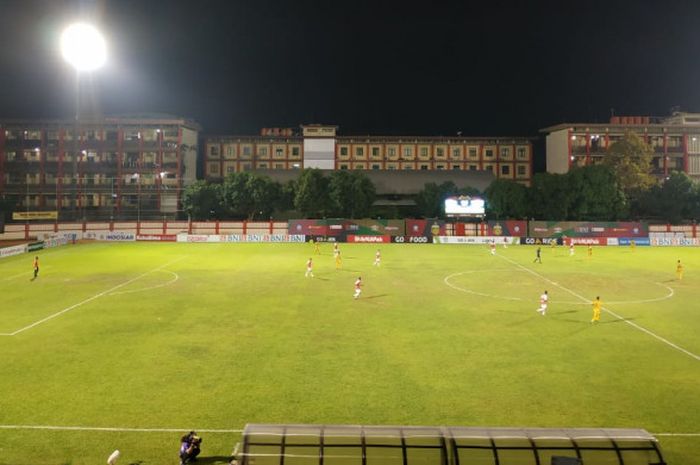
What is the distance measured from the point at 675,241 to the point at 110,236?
81380 millimetres

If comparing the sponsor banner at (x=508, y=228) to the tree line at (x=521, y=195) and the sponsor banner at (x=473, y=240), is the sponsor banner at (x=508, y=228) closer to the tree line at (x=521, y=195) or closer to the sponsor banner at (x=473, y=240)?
the sponsor banner at (x=473, y=240)

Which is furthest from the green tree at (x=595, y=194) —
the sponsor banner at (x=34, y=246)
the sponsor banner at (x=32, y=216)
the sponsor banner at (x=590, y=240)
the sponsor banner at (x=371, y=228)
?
the sponsor banner at (x=32, y=216)

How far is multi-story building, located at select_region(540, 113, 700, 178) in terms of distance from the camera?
361 feet

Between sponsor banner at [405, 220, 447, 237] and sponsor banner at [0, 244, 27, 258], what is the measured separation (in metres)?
49.3

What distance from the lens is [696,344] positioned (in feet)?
78.7

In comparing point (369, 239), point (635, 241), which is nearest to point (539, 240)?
point (635, 241)

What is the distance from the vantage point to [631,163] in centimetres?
9744

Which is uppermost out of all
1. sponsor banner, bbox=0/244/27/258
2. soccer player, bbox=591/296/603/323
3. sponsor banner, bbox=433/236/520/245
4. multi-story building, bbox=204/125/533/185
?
multi-story building, bbox=204/125/533/185

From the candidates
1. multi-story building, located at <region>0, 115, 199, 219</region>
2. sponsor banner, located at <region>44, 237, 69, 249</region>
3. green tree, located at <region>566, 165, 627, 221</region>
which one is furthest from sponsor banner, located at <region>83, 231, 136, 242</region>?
green tree, located at <region>566, 165, 627, 221</region>

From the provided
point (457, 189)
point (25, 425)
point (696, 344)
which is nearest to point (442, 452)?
point (25, 425)

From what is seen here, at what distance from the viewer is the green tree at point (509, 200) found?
91.4 meters

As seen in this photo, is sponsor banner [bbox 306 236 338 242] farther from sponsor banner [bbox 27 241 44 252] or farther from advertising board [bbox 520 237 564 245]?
sponsor banner [bbox 27 241 44 252]

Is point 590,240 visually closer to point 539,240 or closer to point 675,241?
point 539,240

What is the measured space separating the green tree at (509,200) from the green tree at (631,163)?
18.7 m
